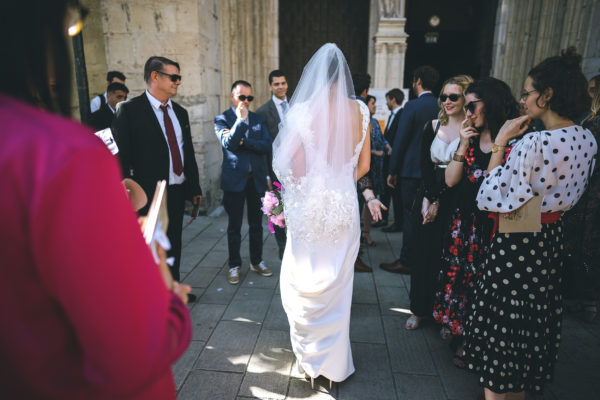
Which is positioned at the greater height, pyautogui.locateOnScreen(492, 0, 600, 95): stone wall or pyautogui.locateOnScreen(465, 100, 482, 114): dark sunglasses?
pyautogui.locateOnScreen(492, 0, 600, 95): stone wall

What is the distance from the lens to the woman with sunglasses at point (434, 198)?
9.11 feet

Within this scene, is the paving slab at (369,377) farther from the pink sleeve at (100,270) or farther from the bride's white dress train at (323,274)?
the pink sleeve at (100,270)

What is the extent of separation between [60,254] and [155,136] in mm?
2732

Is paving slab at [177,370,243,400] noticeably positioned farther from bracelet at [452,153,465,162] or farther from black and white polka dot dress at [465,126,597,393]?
bracelet at [452,153,465,162]

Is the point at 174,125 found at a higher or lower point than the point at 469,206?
higher

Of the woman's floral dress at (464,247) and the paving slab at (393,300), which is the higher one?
the woman's floral dress at (464,247)

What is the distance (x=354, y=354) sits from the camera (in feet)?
8.88

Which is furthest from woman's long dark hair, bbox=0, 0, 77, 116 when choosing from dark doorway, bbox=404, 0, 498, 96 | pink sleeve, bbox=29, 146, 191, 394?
dark doorway, bbox=404, 0, 498, 96

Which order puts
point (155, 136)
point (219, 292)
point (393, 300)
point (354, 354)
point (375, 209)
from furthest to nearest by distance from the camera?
point (219, 292) < point (393, 300) < point (155, 136) < point (354, 354) < point (375, 209)

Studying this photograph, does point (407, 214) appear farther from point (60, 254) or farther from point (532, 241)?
point (60, 254)

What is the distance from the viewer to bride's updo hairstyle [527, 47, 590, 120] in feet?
5.90

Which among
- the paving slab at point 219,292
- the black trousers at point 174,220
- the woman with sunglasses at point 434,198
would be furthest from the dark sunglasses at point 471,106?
the paving slab at point 219,292

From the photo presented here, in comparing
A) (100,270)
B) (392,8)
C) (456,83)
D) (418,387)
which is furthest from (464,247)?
(392,8)

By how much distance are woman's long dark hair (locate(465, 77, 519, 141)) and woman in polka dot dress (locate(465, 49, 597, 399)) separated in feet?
1.12
